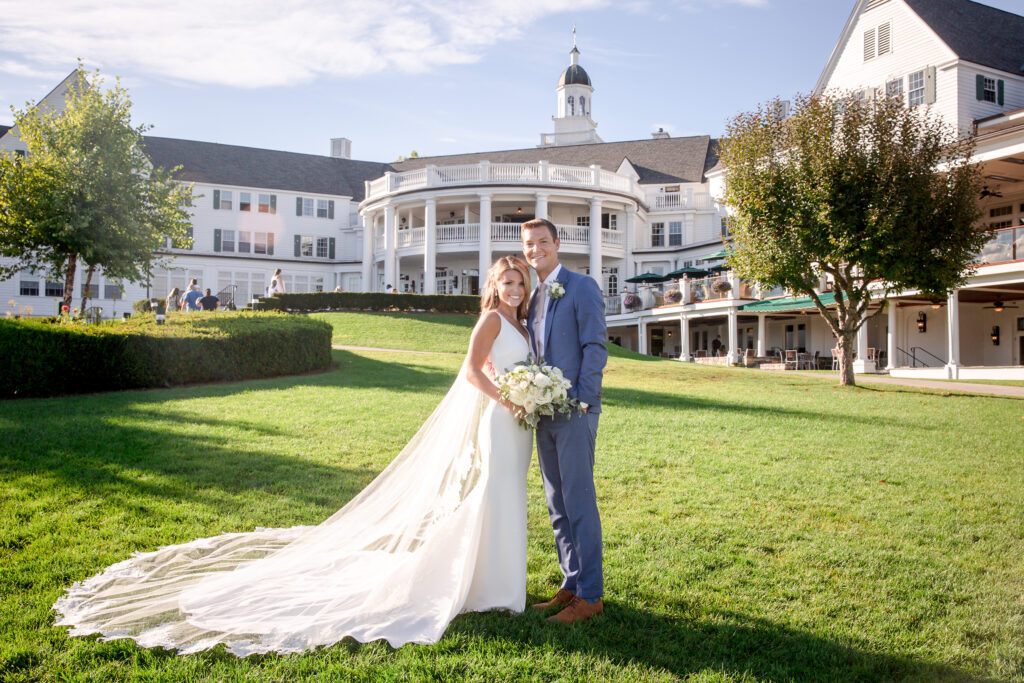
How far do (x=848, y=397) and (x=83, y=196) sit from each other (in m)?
23.4

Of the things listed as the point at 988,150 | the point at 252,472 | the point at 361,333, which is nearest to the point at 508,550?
the point at 252,472

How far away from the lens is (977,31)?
28359 millimetres

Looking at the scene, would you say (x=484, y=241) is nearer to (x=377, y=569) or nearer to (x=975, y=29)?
(x=975, y=29)

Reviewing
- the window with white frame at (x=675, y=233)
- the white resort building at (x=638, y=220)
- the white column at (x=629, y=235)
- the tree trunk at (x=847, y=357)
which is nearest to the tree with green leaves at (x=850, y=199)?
the tree trunk at (x=847, y=357)

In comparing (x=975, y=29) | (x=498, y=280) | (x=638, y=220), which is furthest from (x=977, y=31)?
(x=498, y=280)

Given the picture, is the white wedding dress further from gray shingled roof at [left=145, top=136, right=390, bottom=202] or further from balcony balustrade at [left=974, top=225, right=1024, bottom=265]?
gray shingled roof at [left=145, top=136, right=390, bottom=202]

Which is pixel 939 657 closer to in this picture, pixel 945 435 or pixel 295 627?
pixel 295 627

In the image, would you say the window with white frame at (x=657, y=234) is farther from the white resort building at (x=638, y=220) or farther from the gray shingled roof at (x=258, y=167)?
the gray shingled roof at (x=258, y=167)

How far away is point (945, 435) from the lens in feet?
33.0

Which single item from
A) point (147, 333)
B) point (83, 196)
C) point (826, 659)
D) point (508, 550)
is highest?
point (83, 196)

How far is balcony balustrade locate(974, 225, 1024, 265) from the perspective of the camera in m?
20.3

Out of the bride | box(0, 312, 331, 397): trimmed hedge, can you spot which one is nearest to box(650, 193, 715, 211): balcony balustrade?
box(0, 312, 331, 397): trimmed hedge

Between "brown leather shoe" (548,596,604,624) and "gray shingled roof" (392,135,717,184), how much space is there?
1762 inches

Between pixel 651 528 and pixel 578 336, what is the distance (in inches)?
89.4
